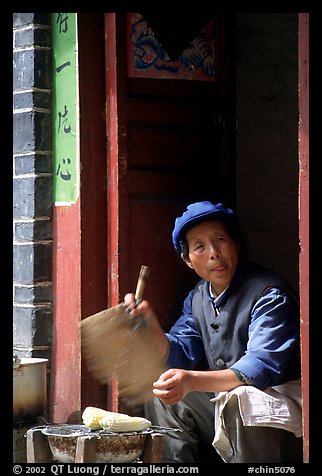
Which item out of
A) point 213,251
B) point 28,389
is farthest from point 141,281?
point 28,389

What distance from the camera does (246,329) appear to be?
4.67 meters

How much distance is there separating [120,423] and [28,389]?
2.90 ft

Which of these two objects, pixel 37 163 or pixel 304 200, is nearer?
pixel 304 200

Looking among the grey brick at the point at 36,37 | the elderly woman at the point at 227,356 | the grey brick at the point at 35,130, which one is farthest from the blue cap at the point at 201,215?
the grey brick at the point at 36,37

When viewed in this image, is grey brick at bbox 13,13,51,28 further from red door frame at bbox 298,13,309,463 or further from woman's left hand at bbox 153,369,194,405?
woman's left hand at bbox 153,369,194,405

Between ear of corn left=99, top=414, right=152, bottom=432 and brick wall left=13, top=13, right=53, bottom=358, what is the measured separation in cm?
113

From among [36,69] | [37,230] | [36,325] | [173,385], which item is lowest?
[173,385]

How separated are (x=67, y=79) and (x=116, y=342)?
1606mm

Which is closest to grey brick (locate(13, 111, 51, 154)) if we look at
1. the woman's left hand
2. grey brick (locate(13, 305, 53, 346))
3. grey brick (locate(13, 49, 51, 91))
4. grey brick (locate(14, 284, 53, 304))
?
grey brick (locate(13, 49, 51, 91))

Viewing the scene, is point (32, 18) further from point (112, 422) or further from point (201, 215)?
point (112, 422)

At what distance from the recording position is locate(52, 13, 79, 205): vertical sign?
208 inches

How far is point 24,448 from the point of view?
5152mm

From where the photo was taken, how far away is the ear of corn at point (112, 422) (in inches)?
175

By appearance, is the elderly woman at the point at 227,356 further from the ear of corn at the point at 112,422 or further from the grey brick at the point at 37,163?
the grey brick at the point at 37,163
